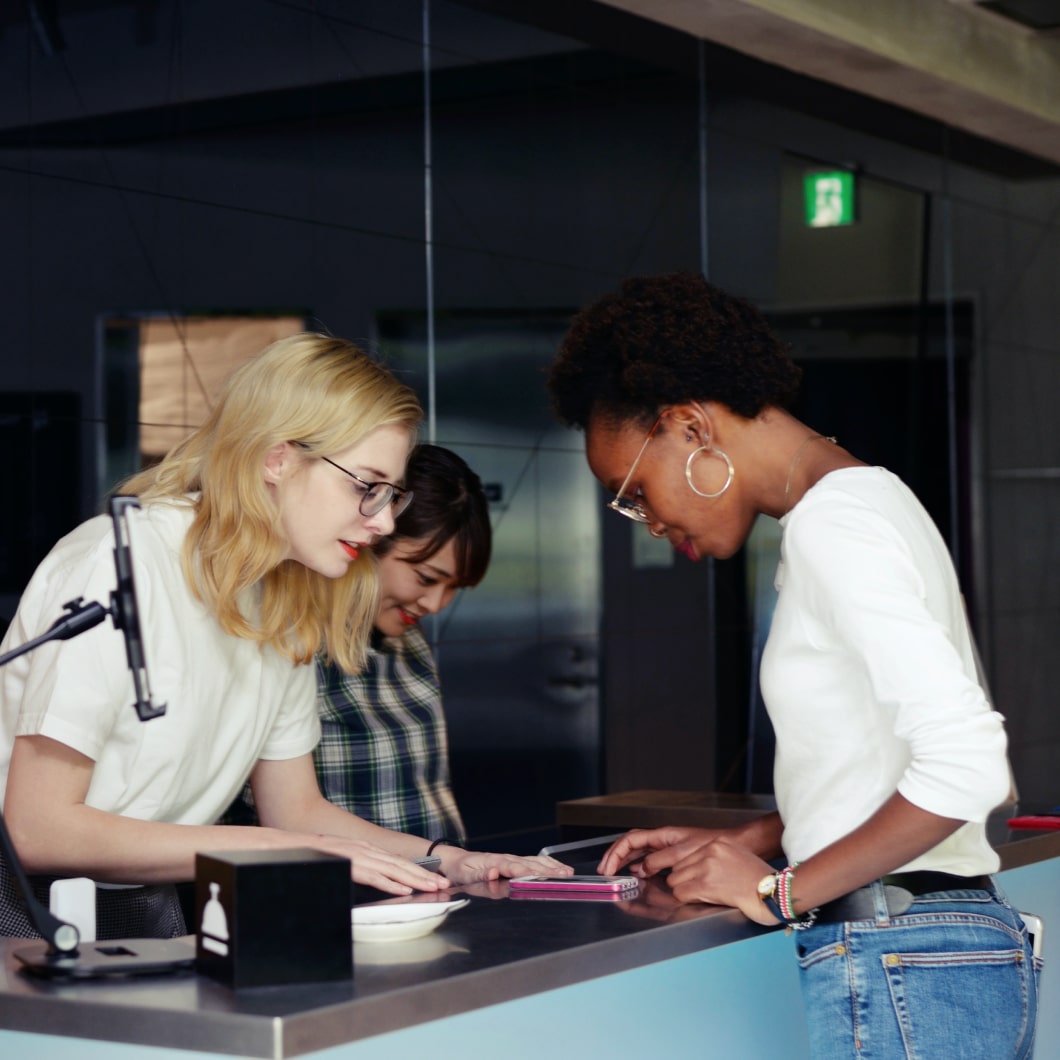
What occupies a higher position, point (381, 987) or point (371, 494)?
point (371, 494)

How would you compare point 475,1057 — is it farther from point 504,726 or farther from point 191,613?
point 504,726

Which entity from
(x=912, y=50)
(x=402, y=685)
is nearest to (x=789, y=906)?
(x=402, y=685)

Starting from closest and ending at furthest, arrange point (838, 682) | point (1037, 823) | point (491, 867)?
point (838, 682)
point (491, 867)
point (1037, 823)

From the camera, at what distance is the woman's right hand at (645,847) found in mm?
2268

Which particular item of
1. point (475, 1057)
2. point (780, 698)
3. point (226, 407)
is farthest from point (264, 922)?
point (226, 407)

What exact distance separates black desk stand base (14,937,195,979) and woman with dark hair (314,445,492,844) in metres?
1.16

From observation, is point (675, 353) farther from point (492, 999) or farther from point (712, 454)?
point (492, 999)

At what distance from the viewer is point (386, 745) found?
118 inches

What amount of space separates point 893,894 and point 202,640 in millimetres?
984

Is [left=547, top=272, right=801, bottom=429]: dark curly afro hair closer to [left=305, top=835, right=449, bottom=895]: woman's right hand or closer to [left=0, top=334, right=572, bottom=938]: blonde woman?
[left=0, top=334, right=572, bottom=938]: blonde woman

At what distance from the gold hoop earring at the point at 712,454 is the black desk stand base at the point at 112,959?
0.77m

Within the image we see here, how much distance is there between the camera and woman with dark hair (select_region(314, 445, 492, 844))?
2904mm

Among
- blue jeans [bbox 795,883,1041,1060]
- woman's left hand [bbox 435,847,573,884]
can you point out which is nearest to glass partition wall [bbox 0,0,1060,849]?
woman's left hand [bbox 435,847,573,884]

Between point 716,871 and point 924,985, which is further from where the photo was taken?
point 716,871
